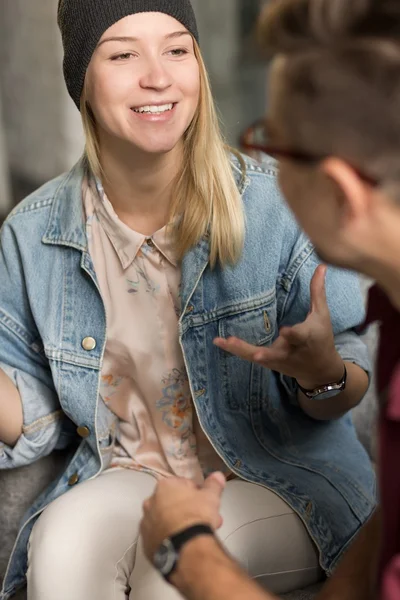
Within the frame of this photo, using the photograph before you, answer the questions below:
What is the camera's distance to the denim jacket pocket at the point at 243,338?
1.58 m

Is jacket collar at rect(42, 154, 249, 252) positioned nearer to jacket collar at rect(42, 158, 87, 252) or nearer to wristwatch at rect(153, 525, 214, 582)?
jacket collar at rect(42, 158, 87, 252)

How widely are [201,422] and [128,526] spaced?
22cm

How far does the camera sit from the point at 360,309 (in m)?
1.57

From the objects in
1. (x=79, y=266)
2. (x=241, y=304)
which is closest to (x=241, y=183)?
(x=241, y=304)

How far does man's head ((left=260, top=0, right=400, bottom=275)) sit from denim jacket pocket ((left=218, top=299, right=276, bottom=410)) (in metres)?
0.64

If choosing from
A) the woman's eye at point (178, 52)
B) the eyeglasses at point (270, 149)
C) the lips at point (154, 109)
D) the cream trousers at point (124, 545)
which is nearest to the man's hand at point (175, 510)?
the cream trousers at point (124, 545)

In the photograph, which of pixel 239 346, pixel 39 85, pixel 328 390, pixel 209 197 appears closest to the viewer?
pixel 239 346

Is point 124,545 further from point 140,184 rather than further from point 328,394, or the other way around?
point 140,184

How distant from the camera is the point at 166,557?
1029 millimetres

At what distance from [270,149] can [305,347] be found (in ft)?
1.46

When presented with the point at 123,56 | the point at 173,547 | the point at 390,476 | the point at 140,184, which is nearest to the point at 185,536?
the point at 173,547

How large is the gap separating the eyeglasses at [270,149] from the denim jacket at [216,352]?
0.55 meters

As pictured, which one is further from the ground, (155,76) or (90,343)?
(155,76)

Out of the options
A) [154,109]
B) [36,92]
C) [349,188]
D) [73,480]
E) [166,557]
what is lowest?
[73,480]
